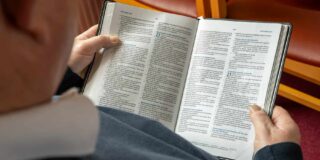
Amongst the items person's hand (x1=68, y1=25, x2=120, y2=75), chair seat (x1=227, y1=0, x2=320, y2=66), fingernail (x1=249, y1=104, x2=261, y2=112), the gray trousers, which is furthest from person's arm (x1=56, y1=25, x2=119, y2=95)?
chair seat (x1=227, y1=0, x2=320, y2=66)

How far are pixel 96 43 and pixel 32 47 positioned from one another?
53 centimetres

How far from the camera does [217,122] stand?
2.40ft

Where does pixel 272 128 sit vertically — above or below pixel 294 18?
below

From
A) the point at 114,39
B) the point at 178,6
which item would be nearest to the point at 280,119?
the point at 114,39

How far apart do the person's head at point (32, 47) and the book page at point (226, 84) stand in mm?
497

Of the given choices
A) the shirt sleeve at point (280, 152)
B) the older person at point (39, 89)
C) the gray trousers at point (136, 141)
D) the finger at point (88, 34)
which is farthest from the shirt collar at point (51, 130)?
the finger at point (88, 34)

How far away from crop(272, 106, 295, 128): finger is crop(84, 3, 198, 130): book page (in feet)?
0.57

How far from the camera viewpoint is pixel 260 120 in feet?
2.22

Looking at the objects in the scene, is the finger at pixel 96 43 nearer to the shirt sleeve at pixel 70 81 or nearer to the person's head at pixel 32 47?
the shirt sleeve at pixel 70 81

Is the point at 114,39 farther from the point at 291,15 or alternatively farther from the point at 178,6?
the point at 291,15

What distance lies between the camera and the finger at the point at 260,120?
0.67 meters

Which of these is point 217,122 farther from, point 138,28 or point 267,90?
point 138,28

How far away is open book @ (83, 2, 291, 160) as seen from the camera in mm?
726

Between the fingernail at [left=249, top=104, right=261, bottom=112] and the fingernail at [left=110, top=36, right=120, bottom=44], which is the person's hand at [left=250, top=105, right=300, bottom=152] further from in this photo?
the fingernail at [left=110, top=36, right=120, bottom=44]
